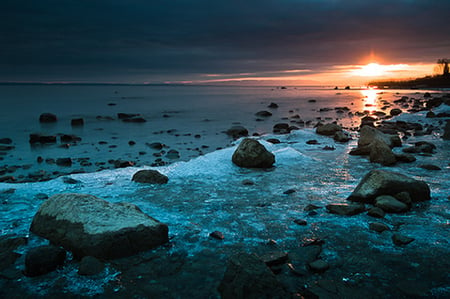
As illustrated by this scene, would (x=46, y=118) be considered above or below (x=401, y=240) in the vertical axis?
below

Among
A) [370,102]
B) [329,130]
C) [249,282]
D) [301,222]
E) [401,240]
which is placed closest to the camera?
[249,282]

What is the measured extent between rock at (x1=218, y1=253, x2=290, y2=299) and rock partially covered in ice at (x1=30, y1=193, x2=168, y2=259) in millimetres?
1629

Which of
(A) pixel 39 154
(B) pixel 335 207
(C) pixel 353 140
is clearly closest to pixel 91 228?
(B) pixel 335 207

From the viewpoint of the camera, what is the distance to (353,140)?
51.3 ft

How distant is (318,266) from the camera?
3.99m

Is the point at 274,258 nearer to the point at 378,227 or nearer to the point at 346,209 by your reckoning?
the point at 378,227

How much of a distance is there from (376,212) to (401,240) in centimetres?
105

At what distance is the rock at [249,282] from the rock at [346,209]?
9.39 ft

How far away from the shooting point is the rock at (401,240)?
466cm

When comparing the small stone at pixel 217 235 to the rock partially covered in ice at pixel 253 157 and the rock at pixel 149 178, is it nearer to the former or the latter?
the rock at pixel 149 178

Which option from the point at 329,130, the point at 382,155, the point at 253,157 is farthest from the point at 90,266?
the point at 329,130

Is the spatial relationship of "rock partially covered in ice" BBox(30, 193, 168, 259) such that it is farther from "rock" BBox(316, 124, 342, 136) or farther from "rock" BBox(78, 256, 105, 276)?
"rock" BBox(316, 124, 342, 136)

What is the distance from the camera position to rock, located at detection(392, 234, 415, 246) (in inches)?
183

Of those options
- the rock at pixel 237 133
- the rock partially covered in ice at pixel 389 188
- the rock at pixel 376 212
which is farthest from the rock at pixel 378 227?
→ the rock at pixel 237 133
